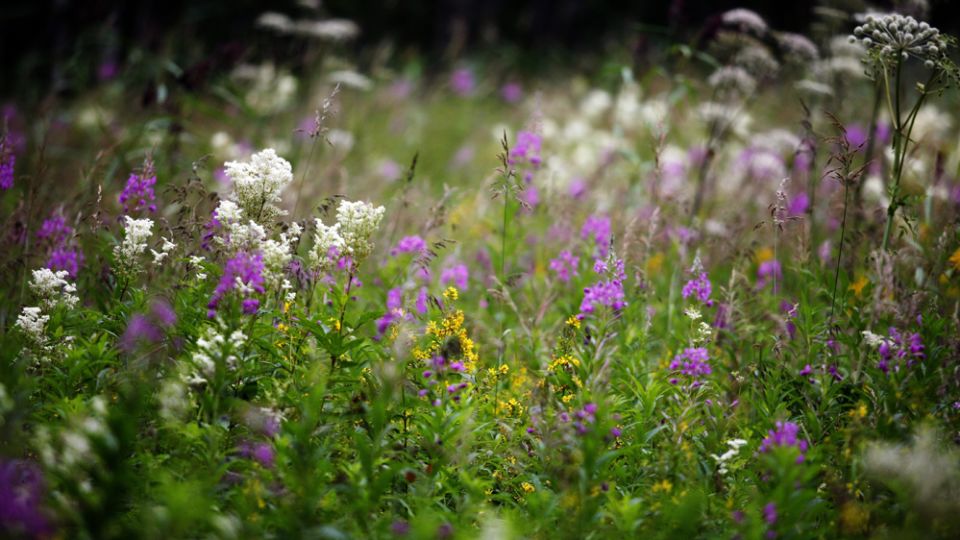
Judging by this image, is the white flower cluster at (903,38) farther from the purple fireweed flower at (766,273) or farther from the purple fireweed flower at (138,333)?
the purple fireweed flower at (138,333)

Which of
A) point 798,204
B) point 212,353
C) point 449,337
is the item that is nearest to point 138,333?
point 212,353

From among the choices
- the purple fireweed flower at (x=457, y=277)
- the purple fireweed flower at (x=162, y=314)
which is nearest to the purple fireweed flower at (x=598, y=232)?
the purple fireweed flower at (x=457, y=277)

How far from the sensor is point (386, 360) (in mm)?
3123

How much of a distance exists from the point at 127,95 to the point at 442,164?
3.72 m

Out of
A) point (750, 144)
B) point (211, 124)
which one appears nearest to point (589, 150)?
point (750, 144)

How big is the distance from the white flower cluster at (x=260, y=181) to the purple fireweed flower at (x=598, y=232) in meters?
1.97

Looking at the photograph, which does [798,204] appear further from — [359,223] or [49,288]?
[49,288]

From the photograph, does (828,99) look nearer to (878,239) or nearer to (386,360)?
(878,239)

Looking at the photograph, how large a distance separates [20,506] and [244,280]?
3.80 ft

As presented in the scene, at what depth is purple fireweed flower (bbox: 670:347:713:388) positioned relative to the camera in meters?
3.13

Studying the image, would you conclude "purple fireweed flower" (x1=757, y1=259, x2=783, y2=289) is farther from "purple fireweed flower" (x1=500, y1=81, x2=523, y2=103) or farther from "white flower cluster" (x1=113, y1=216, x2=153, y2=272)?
"purple fireweed flower" (x1=500, y1=81, x2=523, y2=103)

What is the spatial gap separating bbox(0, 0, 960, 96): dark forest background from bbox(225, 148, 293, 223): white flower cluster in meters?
2.92

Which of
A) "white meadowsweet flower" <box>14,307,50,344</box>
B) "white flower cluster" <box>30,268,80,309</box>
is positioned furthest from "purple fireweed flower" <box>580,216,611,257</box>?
"white meadowsweet flower" <box>14,307,50,344</box>

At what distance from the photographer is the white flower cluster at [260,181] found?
316 centimetres
